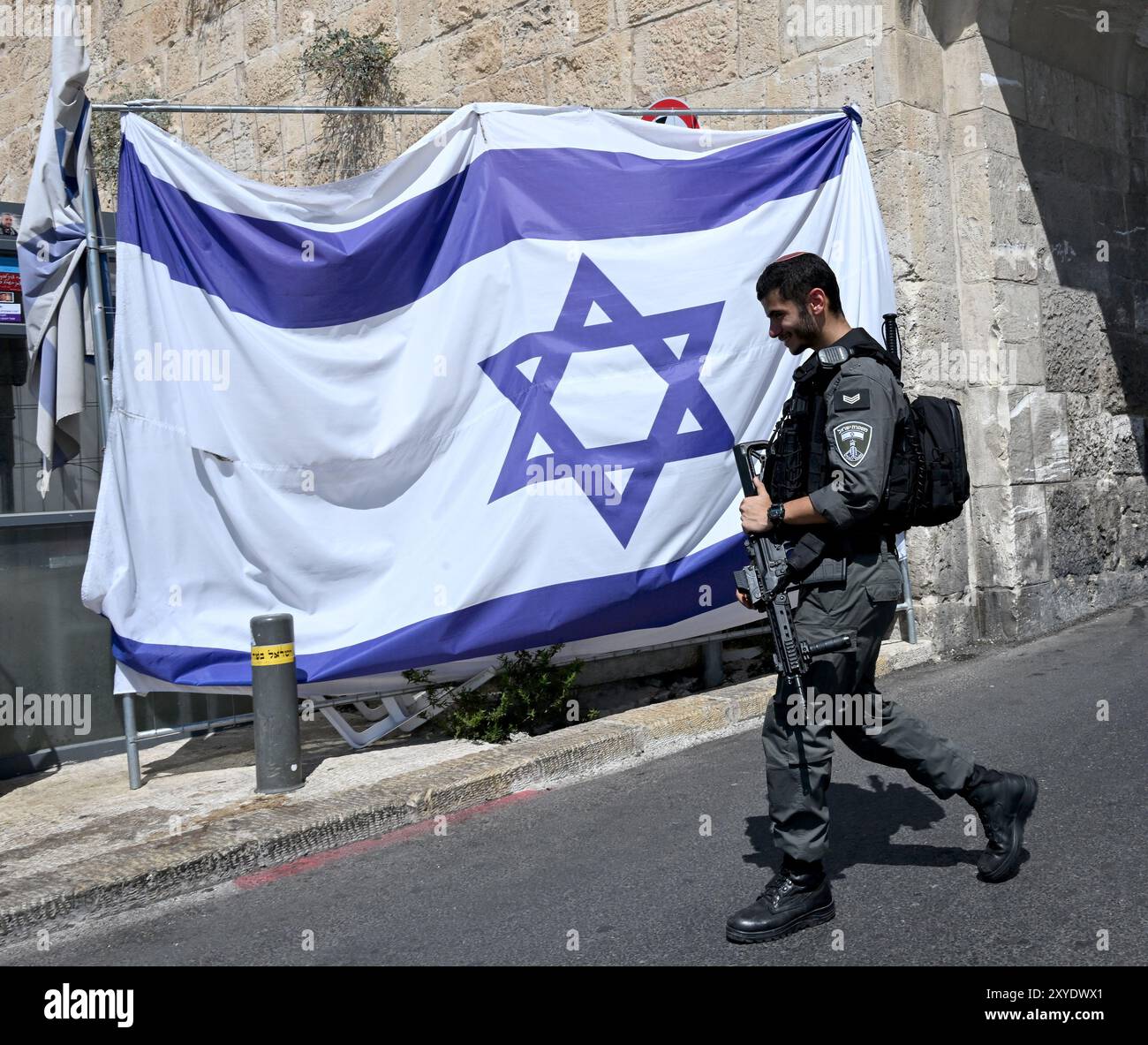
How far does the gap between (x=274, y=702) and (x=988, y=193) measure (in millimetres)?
4981

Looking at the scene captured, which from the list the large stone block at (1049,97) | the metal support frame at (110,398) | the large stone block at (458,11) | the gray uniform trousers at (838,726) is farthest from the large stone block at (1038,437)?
the large stone block at (458,11)

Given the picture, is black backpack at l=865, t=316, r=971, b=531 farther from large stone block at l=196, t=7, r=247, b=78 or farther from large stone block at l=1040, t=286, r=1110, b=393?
large stone block at l=196, t=7, r=247, b=78

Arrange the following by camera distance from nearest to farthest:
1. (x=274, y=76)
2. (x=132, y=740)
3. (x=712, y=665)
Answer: (x=132, y=740) < (x=712, y=665) < (x=274, y=76)

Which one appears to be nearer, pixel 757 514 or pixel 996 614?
pixel 757 514

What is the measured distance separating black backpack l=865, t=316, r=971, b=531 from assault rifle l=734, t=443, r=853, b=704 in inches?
12.3

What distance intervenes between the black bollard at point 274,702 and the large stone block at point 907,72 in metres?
4.46

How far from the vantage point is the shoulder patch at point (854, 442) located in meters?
3.11

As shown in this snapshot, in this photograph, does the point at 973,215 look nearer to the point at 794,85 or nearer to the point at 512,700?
the point at 794,85

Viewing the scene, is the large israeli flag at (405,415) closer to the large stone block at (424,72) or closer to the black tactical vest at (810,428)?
the black tactical vest at (810,428)

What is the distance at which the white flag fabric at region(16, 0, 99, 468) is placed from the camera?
16.1 ft

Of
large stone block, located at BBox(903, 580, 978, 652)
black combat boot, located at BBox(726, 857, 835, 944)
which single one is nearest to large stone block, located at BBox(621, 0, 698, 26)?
large stone block, located at BBox(903, 580, 978, 652)

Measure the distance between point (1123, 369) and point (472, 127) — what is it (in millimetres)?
5122

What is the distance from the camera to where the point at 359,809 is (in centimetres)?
432

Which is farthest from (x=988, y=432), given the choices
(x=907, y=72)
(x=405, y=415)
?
(x=405, y=415)
